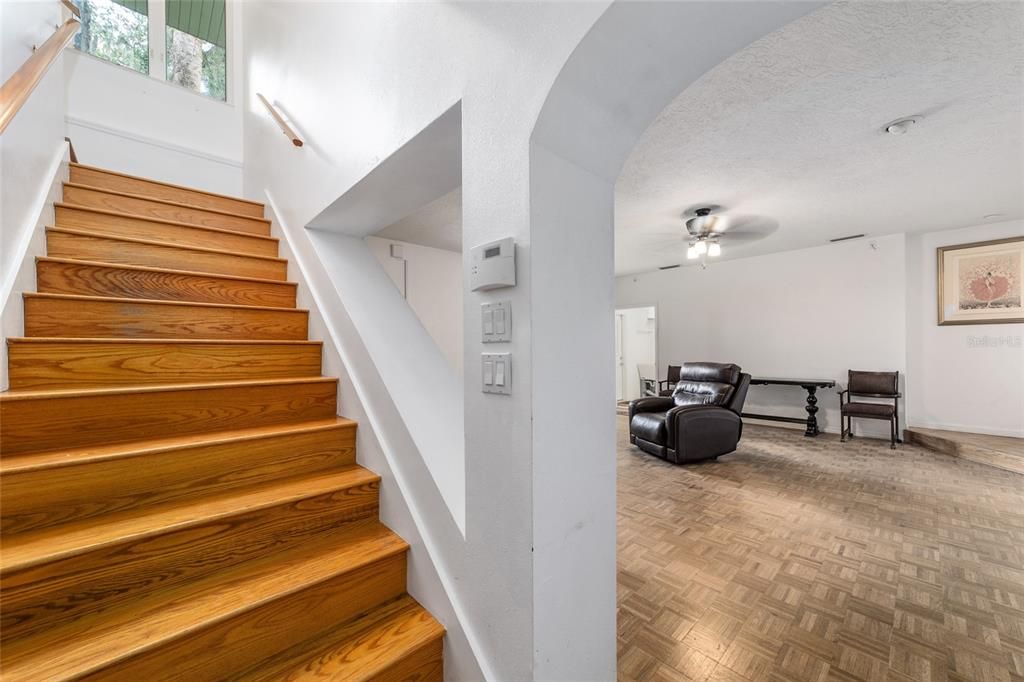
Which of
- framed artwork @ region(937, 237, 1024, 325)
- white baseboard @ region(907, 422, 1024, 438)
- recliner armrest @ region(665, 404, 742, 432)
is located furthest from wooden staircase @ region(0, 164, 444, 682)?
framed artwork @ region(937, 237, 1024, 325)

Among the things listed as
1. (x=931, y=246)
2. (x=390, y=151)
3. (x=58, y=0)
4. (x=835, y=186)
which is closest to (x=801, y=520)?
(x=835, y=186)

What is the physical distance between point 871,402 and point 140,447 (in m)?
6.68

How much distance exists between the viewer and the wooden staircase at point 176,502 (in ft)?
3.34

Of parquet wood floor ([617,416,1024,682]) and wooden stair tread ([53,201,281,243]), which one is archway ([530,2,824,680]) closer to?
parquet wood floor ([617,416,1024,682])

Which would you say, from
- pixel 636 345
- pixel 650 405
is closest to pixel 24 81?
pixel 650 405

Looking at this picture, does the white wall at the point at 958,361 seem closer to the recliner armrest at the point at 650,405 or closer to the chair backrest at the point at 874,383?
the chair backrest at the point at 874,383

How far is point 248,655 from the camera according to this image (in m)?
1.10

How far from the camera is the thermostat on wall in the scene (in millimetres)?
1016

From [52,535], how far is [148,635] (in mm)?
435

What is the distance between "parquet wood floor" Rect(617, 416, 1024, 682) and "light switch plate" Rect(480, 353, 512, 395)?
128cm

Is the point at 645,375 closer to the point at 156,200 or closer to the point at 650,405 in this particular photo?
the point at 650,405

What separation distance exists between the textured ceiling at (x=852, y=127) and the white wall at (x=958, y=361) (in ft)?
2.00

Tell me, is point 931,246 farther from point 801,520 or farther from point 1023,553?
point 801,520

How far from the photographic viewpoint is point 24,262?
1.60 m
